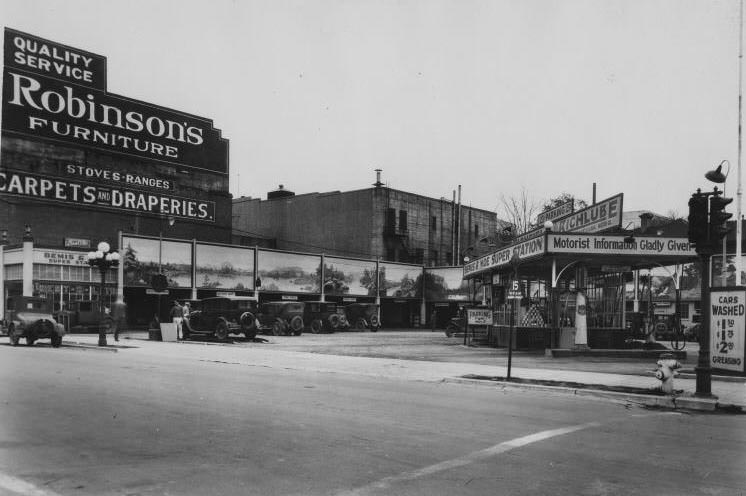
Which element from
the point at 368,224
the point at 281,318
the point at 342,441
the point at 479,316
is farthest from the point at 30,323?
the point at 368,224

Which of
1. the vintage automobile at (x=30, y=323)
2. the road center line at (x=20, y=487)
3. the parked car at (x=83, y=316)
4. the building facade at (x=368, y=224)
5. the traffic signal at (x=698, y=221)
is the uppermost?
the building facade at (x=368, y=224)

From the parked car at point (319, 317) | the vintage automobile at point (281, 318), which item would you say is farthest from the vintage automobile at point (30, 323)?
the parked car at point (319, 317)

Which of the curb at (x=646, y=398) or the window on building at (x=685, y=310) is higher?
the curb at (x=646, y=398)

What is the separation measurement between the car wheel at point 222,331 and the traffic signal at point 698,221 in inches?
827

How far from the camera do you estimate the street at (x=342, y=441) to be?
19.6 feet

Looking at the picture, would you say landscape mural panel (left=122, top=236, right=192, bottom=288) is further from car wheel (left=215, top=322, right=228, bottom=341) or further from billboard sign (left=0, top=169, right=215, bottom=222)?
billboard sign (left=0, top=169, right=215, bottom=222)

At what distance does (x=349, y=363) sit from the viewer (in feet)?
61.1

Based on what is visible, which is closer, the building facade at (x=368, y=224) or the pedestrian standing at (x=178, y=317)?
the pedestrian standing at (x=178, y=317)

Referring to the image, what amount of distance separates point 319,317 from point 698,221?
104ft

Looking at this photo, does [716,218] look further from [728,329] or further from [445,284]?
[445,284]

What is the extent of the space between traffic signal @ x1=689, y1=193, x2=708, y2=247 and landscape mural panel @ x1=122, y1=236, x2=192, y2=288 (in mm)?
33416

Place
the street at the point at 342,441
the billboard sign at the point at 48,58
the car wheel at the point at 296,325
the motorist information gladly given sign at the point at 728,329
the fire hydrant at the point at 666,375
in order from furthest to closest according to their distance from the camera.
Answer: the car wheel at the point at 296,325 < the motorist information gladly given sign at the point at 728,329 < the fire hydrant at the point at 666,375 < the street at the point at 342,441 < the billboard sign at the point at 48,58

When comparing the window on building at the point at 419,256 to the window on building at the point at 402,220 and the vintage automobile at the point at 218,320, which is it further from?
the vintage automobile at the point at 218,320

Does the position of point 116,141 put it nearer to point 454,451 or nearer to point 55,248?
point 454,451
